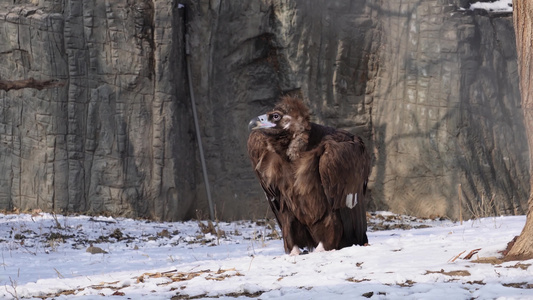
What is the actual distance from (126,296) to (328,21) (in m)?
11.1

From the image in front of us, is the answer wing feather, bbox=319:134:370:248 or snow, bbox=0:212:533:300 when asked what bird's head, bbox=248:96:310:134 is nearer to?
wing feather, bbox=319:134:370:248

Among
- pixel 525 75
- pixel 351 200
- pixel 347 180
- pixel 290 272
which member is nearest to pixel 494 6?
pixel 351 200

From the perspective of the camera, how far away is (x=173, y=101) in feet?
47.2

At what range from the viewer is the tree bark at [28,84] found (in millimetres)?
14150

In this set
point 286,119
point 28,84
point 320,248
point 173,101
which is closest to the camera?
point 286,119

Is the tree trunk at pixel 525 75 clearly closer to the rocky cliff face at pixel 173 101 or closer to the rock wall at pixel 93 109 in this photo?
the rocky cliff face at pixel 173 101

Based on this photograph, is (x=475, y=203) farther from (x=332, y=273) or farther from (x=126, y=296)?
(x=126, y=296)

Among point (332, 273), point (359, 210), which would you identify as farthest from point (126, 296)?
point (359, 210)

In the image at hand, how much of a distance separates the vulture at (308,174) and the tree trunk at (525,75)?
174 cm

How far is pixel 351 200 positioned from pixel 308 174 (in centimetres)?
51

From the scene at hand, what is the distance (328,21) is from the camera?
49.2ft

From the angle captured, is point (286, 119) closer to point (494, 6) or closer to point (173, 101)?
point (173, 101)

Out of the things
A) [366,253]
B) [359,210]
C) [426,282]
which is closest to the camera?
[426,282]

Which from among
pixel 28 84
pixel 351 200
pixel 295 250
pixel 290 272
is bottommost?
pixel 295 250
